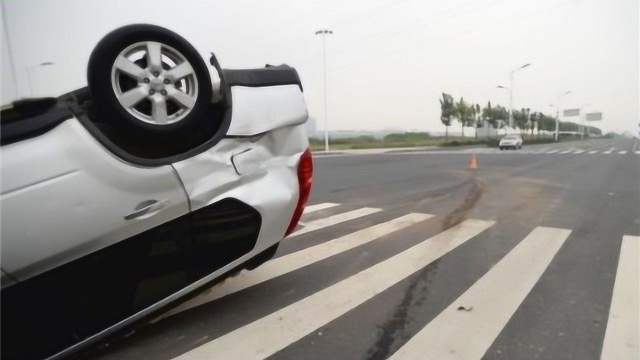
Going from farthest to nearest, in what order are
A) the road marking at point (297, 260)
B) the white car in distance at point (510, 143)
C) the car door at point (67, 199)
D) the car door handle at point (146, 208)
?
the white car in distance at point (510, 143), the road marking at point (297, 260), the car door handle at point (146, 208), the car door at point (67, 199)

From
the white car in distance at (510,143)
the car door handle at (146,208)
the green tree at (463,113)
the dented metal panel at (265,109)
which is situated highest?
the green tree at (463,113)

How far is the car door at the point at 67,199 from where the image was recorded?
6.29 feet

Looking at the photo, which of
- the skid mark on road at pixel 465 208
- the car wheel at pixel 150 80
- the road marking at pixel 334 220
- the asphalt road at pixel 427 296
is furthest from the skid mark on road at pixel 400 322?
the skid mark on road at pixel 465 208

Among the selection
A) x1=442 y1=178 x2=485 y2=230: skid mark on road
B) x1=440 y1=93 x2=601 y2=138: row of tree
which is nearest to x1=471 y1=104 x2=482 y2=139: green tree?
x1=440 y1=93 x2=601 y2=138: row of tree

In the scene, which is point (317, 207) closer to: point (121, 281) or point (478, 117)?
point (121, 281)

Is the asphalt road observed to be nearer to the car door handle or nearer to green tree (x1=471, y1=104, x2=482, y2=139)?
the car door handle

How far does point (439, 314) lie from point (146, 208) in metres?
2.02

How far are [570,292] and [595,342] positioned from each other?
2.69 ft

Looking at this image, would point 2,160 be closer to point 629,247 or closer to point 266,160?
point 266,160

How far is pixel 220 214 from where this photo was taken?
2609 mm

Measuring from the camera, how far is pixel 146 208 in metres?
2.29

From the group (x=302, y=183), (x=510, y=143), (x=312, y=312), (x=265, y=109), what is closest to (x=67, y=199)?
(x=265, y=109)

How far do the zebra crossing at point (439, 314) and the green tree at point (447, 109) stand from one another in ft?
154

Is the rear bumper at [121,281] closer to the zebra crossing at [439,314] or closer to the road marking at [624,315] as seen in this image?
the zebra crossing at [439,314]
